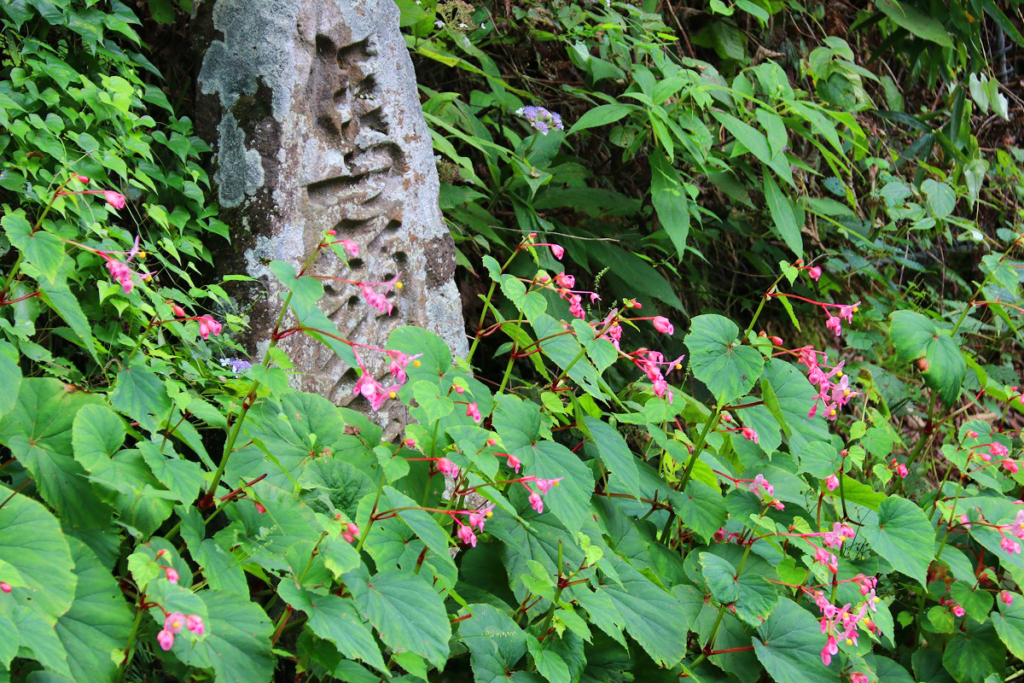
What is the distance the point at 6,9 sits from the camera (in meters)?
1.98

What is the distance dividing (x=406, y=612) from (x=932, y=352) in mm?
1738

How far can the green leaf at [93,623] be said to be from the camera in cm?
119

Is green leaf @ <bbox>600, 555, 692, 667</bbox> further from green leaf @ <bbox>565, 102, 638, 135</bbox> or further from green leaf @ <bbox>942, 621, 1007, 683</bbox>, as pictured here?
green leaf @ <bbox>565, 102, 638, 135</bbox>

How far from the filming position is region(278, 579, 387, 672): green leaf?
1.24 m

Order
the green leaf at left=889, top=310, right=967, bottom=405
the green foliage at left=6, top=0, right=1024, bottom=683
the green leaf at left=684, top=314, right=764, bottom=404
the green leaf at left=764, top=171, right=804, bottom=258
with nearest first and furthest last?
1. the green foliage at left=6, top=0, right=1024, bottom=683
2. the green leaf at left=684, top=314, right=764, bottom=404
3. the green leaf at left=889, top=310, right=967, bottom=405
4. the green leaf at left=764, top=171, right=804, bottom=258

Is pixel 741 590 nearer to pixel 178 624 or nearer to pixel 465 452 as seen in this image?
pixel 465 452

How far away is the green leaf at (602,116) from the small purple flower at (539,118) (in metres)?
0.12

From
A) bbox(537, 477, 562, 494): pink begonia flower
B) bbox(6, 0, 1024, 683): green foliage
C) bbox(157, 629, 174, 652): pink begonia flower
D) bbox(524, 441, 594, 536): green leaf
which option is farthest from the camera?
bbox(524, 441, 594, 536): green leaf

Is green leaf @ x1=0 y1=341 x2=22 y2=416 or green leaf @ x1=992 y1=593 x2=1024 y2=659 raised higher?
green leaf @ x1=0 y1=341 x2=22 y2=416

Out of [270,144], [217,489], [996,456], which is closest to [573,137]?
[270,144]

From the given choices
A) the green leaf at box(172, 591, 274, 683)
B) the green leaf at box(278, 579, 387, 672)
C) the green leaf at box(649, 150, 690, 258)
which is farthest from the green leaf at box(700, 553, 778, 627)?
the green leaf at box(649, 150, 690, 258)

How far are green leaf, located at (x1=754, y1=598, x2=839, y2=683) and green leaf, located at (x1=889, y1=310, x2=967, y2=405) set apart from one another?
33.2 inches

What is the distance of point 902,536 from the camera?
1.97 metres

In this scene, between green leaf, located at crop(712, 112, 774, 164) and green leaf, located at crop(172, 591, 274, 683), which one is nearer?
green leaf, located at crop(172, 591, 274, 683)
